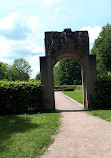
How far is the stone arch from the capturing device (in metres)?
10.4

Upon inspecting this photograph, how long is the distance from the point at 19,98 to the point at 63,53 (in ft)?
14.9

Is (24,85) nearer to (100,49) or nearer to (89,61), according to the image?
(89,61)

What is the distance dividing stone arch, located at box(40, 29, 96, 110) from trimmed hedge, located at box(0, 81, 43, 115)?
2.23ft

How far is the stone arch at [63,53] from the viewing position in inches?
411

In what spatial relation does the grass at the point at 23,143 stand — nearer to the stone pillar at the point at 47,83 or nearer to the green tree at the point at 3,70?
the stone pillar at the point at 47,83

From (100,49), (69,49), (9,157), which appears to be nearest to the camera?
(9,157)

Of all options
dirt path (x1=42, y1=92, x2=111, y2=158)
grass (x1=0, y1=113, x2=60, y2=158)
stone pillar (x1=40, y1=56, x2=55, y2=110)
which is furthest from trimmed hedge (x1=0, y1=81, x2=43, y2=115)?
dirt path (x1=42, y1=92, x2=111, y2=158)

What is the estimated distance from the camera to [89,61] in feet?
34.8

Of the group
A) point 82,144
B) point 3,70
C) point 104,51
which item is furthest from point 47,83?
point 3,70

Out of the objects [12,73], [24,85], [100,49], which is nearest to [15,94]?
[24,85]

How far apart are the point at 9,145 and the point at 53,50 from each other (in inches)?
296

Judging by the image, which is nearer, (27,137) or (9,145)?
(9,145)

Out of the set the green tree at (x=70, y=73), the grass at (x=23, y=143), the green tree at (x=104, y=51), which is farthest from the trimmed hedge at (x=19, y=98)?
the green tree at (x=70, y=73)

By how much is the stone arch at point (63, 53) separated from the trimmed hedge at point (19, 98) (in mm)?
679
